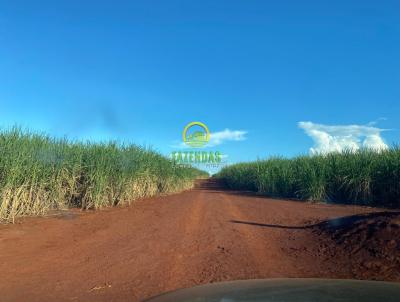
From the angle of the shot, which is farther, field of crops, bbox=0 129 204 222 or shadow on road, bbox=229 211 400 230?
field of crops, bbox=0 129 204 222

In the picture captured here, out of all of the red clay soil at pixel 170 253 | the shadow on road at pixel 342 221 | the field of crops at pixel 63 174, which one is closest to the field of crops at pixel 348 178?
the red clay soil at pixel 170 253

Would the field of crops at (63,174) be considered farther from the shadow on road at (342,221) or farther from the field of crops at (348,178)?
the field of crops at (348,178)

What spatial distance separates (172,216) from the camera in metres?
13.9

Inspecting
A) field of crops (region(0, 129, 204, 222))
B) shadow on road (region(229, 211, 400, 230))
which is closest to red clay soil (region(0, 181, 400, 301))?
shadow on road (region(229, 211, 400, 230))

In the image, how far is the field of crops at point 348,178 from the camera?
1753 centimetres

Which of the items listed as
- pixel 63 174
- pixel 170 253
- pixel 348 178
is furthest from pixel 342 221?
pixel 348 178

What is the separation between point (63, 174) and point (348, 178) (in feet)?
38.6

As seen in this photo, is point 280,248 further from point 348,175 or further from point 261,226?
point 348,175

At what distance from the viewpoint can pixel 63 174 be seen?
1374cm

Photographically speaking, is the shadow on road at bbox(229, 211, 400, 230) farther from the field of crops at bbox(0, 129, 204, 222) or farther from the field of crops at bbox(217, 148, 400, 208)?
the field of crops at bbox(217, 148, 400, 208)

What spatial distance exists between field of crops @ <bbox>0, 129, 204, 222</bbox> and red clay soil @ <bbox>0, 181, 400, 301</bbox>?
0.73 meters

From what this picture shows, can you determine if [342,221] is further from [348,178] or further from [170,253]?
[348,178]

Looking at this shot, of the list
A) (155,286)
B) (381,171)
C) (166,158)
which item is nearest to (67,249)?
(155,286)

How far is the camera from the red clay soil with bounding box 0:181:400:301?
6.32 meters
